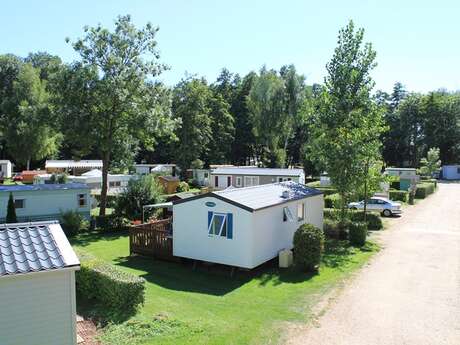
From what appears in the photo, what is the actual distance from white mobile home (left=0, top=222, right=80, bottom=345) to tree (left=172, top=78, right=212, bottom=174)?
49.7 m

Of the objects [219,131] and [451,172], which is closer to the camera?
[219,131]

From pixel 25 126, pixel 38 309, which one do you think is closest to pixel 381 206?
pixel 38 309

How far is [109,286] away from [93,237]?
48.9 feet

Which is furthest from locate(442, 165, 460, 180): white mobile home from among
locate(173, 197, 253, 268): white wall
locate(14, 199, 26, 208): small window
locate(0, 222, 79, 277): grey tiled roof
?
locate(0, 222, 79, 277): grey tiled roof

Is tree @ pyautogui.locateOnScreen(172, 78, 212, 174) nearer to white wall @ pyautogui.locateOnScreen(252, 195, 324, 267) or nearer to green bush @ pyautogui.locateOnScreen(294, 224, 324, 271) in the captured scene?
white wall @ pyautogui.locateOnScreen(252, 195, 324, 267)

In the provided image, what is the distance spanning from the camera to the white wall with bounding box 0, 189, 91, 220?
26828mm

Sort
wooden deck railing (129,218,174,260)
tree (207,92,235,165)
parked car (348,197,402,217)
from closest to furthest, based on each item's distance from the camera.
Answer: wooden deck railing (129,218,174,260)
parked car (348,197,402,217)
tree (207,92,235,165)

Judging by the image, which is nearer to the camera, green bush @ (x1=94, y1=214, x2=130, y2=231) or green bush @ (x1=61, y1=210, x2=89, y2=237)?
green bush @ (x1=61, y1=210, x2=89, y2=237)

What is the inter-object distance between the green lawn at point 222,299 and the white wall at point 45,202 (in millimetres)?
8451

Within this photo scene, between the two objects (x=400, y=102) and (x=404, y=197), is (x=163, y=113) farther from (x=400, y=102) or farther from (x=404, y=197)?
(x=400, y=102)

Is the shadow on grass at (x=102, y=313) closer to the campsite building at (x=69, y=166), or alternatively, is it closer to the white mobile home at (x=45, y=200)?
the white mobile home at (x=45, y=200)

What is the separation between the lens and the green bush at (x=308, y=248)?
16.7m

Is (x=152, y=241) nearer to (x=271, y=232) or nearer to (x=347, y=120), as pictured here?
(x=271, y=232)

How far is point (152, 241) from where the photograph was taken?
19734mm
